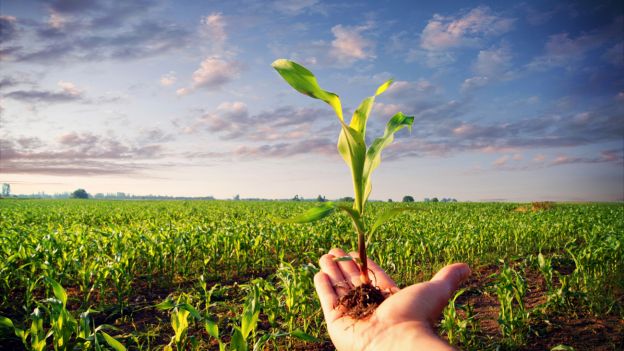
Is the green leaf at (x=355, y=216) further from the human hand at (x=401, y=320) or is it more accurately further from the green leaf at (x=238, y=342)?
the green leaf at (x=238, y=342)

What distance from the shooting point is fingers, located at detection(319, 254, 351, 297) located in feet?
9.37

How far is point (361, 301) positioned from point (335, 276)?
1.66 feet

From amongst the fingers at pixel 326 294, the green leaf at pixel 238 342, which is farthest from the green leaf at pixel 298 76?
the green leaf at pixel 238 342

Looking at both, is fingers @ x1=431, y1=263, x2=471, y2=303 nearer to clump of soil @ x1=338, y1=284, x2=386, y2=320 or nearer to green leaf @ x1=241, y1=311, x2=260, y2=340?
clump of soil @ x1=338, y1=284, x2=386, y2=320

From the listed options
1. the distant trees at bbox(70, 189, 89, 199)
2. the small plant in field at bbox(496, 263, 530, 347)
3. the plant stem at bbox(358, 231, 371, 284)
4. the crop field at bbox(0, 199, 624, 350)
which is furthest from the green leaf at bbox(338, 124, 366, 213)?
the distant trees at bbox(70, 189, 89, 199)

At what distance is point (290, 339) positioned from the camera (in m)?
4.07

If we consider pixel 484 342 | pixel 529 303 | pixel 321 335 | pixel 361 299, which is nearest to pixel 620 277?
pixel 529 303

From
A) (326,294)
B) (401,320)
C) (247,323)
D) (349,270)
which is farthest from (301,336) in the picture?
(401,320)

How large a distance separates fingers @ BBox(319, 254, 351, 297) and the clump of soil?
18 centimetres

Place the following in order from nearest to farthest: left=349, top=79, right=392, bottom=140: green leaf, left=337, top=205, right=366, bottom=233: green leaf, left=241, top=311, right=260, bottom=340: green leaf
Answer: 1. left=337, top=205, right=366, bottom=233: green leaf
2. left=349, top=79, right=392, bottom=140: green leaf
3. left=241, top=311, right=260, bottom=340: green leaf

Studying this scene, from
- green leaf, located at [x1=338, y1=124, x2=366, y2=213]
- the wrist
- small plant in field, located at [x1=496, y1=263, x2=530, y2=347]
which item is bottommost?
small plant in field, located at [x1=496, y1=263, x2=530, y2=347]

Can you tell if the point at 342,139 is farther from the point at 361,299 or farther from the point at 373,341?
the point at 373,341

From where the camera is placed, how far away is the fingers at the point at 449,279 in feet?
8.05

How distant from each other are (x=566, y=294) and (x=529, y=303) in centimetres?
79
